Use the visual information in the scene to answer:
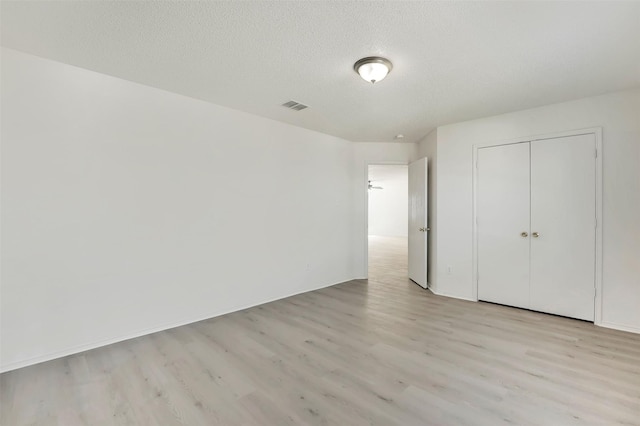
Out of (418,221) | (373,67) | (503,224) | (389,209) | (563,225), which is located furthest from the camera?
(389,209)

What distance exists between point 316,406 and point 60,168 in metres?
2.95

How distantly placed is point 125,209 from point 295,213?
2288 mm

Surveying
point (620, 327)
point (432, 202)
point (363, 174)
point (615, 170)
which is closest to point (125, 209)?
point (363, 174)

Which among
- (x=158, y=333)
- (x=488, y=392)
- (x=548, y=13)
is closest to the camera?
(x=548, y=13)

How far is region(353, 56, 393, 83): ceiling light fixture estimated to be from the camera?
2.49m

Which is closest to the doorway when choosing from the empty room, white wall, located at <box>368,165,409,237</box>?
white wall, located at <box>368,165,409,237</box>

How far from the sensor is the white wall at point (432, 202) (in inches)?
183

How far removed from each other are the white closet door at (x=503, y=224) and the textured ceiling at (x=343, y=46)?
85cm

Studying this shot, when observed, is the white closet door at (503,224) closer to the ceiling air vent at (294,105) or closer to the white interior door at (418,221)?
the white interior door at (418,221)

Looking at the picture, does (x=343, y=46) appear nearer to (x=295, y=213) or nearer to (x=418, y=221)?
(x=295, y=213)

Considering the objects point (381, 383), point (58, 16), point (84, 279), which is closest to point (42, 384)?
point (84, 279)

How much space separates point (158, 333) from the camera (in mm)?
3098

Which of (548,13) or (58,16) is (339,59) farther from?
(58,16)

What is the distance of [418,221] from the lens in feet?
17.0
